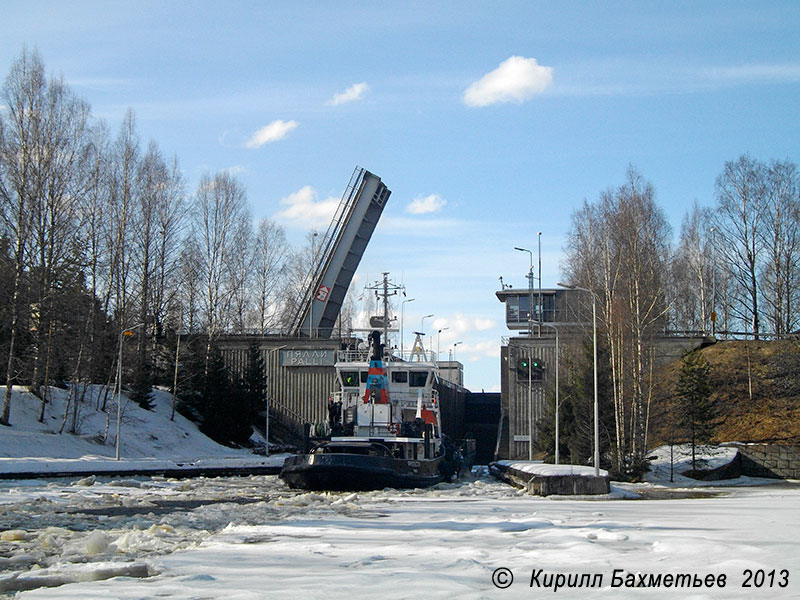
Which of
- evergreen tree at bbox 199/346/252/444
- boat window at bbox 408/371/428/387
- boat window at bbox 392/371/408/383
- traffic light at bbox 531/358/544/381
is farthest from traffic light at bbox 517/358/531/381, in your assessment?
evergreen tree at bbox 199/346/252/444

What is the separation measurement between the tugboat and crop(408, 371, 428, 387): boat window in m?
0.04

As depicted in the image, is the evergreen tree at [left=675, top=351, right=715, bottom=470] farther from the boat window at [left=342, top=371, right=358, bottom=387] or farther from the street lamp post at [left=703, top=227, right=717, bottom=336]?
the street lamp post at [left=703, top=227, right=717, bottom=336]

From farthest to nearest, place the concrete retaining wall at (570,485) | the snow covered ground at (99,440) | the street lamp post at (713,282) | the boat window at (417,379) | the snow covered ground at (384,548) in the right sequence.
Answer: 1. the street lamp post at (713,282)
2. the boat window at (417,379)
3. the snow covered ground at (99,440)
4. the concrete retaining wall at (570,485)
5. the snow covered ground at (384,548)

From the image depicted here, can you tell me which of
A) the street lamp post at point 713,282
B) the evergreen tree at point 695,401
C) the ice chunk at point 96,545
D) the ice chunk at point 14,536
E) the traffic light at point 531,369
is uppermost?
the street lamp post at point 713,282

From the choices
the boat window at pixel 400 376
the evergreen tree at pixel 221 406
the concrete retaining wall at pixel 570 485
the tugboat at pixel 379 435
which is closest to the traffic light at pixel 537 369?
A: the tugboat at pixel 379 435

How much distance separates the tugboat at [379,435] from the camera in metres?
25.4

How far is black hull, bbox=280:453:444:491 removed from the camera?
989 inches

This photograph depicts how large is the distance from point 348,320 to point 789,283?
131 ft

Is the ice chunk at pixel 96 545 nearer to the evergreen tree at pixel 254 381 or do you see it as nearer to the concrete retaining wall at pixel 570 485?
the concrete retaining wall at pixel 570 485

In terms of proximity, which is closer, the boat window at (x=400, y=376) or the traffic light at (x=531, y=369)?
the boat window at (x=400, y=376)

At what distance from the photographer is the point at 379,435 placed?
1249 inches

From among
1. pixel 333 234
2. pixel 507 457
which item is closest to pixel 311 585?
pixel 333 234

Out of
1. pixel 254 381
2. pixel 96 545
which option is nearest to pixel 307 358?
pixel 254 381

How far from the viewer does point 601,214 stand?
38.7 m
